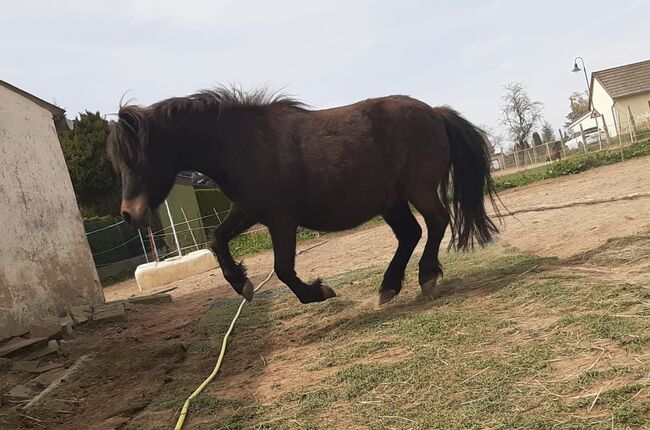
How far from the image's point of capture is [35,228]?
27.1 ft

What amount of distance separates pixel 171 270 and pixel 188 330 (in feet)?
24.7

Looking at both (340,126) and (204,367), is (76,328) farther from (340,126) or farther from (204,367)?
(340,126)

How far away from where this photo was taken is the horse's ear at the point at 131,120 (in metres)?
4.50

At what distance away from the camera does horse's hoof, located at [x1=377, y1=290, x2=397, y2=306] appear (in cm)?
474

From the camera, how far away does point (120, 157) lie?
178 inches

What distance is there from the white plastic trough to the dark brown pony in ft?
28.4

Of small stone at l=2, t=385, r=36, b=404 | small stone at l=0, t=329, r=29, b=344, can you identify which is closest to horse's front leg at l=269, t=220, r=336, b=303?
small stone at l=2, t=385, r=36, b=404

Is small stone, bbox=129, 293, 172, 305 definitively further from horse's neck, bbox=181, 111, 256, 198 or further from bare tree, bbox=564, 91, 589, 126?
bare tree, bbox=564, 91, 589, 126

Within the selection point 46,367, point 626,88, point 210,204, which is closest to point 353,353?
point 46,367

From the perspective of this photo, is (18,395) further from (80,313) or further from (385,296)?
(80,313)

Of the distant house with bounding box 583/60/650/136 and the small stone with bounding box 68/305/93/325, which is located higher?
the distant house with bounding box 583/60/650/136

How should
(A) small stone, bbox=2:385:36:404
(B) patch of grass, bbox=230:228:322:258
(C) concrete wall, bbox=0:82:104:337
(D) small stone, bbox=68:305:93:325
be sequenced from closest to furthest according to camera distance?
1. (A) small stone, bbox=2:385:36:404
2. (C) concrete wall, bbox=0:82:104:337
3. (D) small stone, bbox=68:305:93:325
4. (B) patch of grass, bbox=230:228:322:258

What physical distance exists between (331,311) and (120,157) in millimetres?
2187

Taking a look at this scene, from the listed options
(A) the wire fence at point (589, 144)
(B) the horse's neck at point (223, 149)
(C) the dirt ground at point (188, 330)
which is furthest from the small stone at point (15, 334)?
(A) the wire fence at point (589, 144)
